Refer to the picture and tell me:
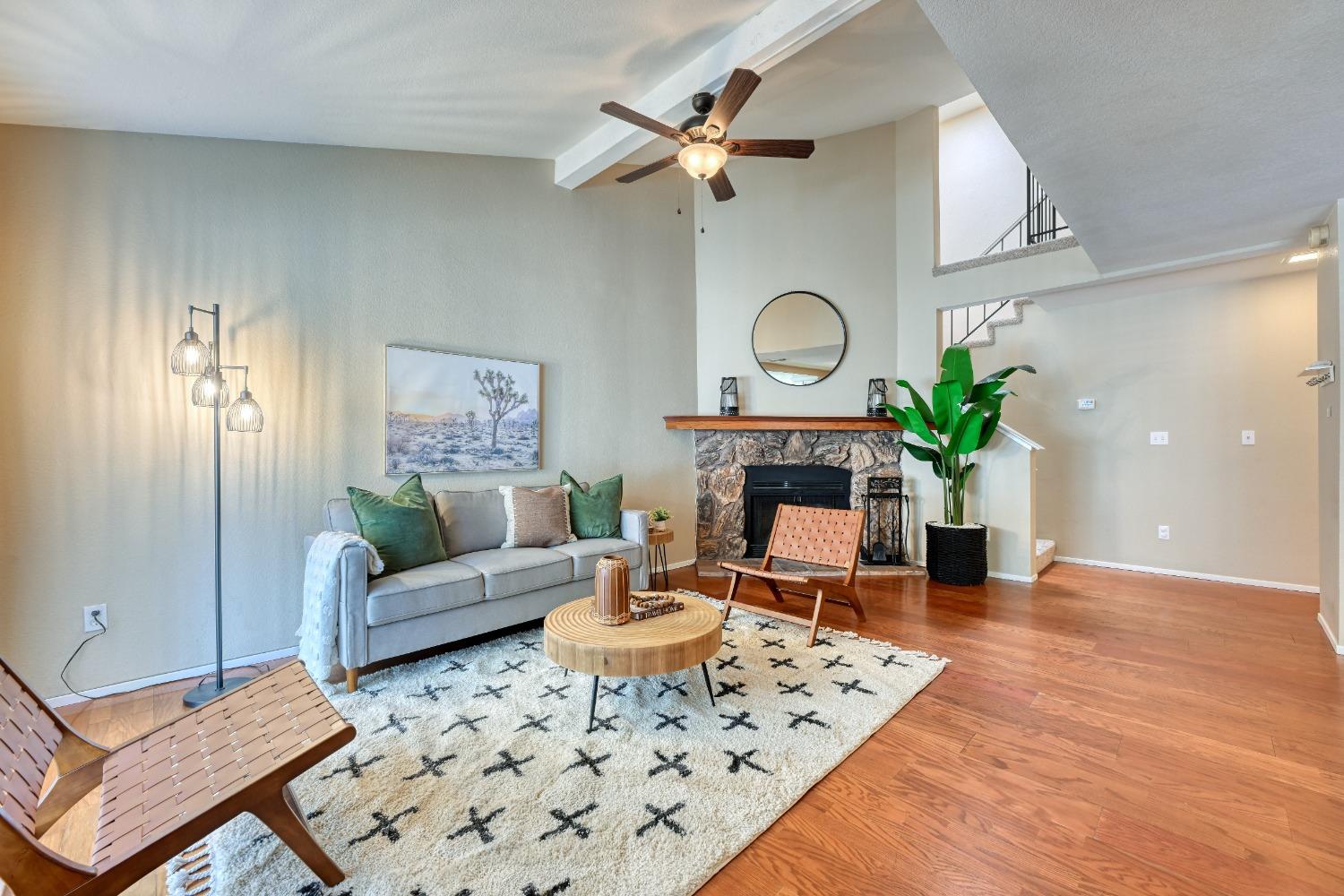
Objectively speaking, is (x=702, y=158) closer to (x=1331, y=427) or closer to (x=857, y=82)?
(x=857, y=82)

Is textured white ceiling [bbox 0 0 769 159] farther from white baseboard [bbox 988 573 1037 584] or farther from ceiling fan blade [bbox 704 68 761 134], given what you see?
white baseboard [bbox 988 573 1037 584]

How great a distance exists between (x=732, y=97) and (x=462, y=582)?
269 cm

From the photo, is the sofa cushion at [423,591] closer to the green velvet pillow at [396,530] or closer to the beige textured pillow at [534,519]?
the green velvet pillow at [396,530]

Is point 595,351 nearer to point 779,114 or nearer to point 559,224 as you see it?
point 559,224

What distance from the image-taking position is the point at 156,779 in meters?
1.51

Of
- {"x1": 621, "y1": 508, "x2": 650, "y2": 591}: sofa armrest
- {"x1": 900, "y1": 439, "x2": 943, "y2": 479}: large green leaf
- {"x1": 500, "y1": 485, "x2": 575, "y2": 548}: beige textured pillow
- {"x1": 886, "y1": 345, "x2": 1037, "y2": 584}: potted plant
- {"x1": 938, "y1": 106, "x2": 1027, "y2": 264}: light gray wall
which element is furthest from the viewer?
{"x1": 938, "y1": 106, "x2": 1027, "y2": 264}: light gray wall

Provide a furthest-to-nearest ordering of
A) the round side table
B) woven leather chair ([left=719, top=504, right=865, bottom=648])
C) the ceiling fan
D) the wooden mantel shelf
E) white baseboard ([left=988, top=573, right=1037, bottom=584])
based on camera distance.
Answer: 1. the wooden mantel shelf
2. white baseboard ([left=988, top=573, right=1037, bottom=584])
3. the round side table
4. woven leather chair ([left=719, top=504, right=865, bottom=648])
5. the ceiling fan

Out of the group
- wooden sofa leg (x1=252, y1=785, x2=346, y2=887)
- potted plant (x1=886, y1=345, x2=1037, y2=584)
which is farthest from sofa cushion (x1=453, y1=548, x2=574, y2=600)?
potted plant (x1=886, y1=345, x2=1037, y2=584)

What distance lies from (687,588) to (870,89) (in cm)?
397

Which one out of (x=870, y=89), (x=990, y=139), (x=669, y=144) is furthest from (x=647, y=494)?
(x=990, y=139)

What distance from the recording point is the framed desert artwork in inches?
145

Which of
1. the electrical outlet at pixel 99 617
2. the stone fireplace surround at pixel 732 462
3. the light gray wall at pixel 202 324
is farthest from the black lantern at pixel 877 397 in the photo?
the electrical outlet at pixel 99 617

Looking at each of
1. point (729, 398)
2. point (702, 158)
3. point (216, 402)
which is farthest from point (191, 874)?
point (729, 398)

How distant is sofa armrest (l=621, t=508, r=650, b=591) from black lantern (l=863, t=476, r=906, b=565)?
2.13m
